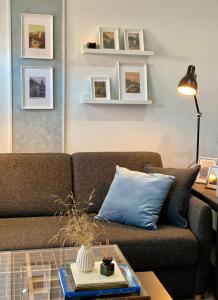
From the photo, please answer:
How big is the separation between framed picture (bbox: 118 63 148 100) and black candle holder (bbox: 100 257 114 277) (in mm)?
1678

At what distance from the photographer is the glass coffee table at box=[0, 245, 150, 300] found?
1688 millimetres

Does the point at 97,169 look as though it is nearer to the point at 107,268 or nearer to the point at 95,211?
the point at 95,211

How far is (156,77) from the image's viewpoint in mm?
3266

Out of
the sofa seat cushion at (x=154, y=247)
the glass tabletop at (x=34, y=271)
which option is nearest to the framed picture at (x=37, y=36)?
the sofa seat cushion at (x=154, y=247)

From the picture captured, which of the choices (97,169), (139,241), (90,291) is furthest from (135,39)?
(90,291)

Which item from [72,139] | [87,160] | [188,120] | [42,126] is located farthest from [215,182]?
[42,126]

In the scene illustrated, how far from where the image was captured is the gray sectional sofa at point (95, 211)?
93.0 inches

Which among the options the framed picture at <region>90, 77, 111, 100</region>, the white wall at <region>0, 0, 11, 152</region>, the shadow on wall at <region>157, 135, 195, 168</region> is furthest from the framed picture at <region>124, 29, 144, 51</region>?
the white wall at <region>0, 0, 11, 152</region>

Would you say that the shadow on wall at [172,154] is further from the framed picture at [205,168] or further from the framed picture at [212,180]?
the framed picture at [212,180]

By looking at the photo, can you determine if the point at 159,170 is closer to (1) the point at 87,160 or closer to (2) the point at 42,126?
(1) the point at 87,160

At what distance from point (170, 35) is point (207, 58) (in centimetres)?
37

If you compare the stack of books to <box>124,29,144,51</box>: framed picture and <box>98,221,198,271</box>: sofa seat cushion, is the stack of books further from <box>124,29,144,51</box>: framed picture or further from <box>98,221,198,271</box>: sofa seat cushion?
<box>124,29,144,51</box>: framed picture

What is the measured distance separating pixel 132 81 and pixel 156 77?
0.21 meters

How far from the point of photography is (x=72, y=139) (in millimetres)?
3180
